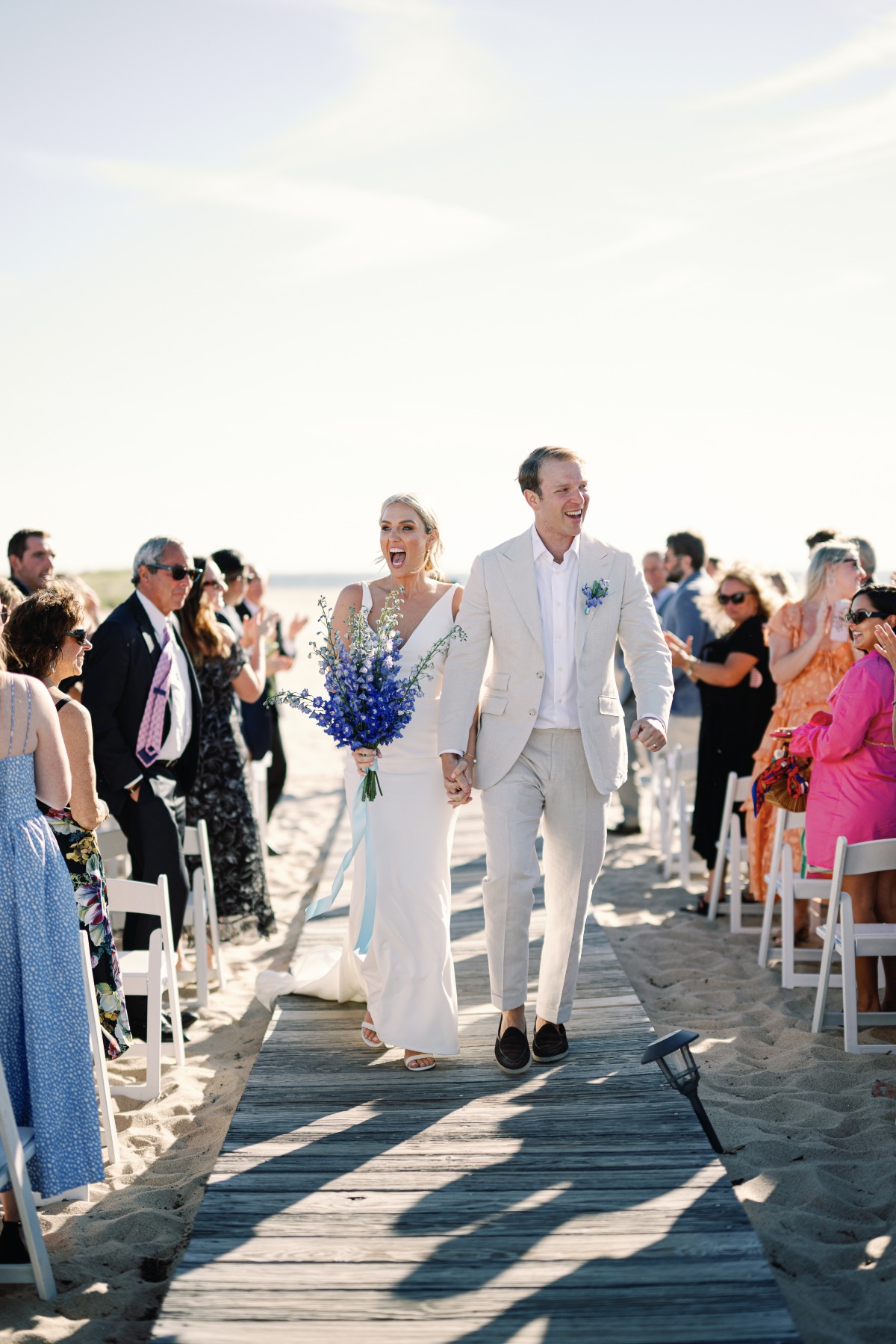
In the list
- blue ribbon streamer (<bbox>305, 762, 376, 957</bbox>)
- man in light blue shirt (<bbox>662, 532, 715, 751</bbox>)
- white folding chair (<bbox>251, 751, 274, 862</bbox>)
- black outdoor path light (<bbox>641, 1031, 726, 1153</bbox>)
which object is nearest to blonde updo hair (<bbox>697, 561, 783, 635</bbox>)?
man in light blue shirt (<bbox>662, 532, 715, 751</bbox>)

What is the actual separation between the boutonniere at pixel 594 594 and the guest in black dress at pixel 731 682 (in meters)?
2.73

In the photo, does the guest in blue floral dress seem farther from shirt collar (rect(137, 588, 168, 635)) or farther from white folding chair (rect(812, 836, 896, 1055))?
white folding chair (rect(812, 836, 896, 1055))

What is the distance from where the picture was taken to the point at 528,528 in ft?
14.7

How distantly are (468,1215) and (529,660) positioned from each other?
6.49ft

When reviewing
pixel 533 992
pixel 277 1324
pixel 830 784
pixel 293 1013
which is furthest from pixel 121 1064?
pixel 830 784

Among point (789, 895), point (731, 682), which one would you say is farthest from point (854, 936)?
point (731, 682)

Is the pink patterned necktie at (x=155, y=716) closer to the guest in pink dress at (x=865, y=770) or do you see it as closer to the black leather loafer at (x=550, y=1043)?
the black leather loafer at (x=550, y=1043)

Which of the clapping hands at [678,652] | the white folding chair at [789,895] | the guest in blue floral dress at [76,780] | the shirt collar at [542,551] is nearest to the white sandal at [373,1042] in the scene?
the guest in blue floral dress at [76,780]

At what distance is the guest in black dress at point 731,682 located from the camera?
23.5ft

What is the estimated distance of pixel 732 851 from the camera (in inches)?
266

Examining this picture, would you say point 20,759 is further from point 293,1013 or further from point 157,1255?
point 293,1013

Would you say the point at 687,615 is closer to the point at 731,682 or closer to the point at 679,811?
the point at 731,682

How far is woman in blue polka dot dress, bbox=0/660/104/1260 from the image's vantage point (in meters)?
3.45

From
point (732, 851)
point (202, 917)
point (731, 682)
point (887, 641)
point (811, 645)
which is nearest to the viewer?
point (887, 641)
